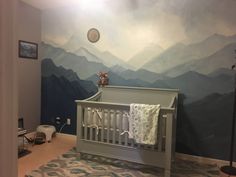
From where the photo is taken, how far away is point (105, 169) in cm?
294

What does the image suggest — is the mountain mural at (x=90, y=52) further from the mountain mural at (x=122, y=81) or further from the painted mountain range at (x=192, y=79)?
the mountain mural at (x=122, y=81)

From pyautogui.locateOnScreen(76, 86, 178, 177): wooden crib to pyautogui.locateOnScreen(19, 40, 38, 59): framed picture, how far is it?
5.10 feet

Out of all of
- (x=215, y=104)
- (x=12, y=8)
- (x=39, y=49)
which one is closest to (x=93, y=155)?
(x=215, y=104)

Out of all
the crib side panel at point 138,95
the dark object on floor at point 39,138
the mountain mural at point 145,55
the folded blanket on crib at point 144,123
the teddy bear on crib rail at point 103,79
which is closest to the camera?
the folded blanket on crib at point 144,123

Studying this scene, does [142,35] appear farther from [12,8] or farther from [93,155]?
[12,8]

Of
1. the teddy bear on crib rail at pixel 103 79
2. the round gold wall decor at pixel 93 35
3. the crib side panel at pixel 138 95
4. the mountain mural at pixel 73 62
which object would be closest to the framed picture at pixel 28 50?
the mountain mural at pixel 73 62

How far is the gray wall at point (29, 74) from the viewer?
12.8 feet

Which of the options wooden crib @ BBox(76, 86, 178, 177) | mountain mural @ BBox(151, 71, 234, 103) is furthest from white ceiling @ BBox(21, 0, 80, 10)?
mountain mural @ BBox(151, 71, 234, 103)

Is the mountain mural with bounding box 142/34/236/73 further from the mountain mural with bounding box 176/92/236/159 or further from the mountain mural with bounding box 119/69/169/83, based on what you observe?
the mountain mural with bounding box 176/92/236/159

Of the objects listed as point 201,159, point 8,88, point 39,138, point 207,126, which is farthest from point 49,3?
point 8,88

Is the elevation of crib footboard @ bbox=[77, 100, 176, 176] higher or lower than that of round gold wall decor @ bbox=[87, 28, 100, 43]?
lower

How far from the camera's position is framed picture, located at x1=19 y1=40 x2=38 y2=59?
385cm

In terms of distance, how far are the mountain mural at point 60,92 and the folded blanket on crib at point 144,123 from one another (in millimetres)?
1430

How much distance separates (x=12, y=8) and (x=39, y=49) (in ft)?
13.1
